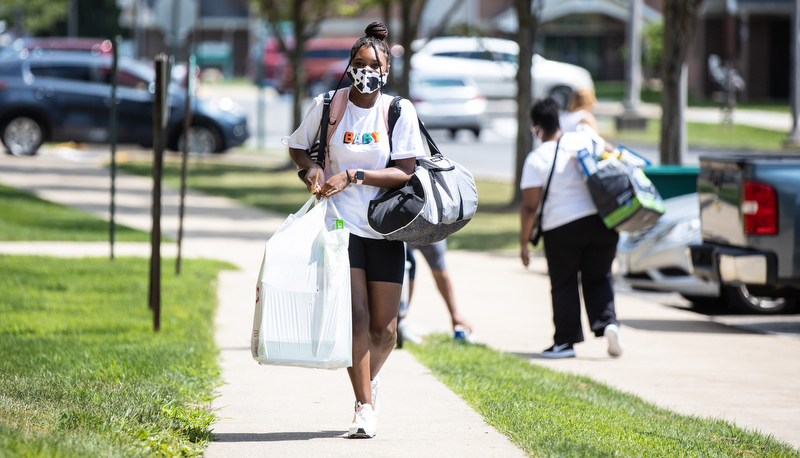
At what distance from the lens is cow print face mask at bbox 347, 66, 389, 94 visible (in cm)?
448

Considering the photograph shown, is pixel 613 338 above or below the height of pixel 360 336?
below

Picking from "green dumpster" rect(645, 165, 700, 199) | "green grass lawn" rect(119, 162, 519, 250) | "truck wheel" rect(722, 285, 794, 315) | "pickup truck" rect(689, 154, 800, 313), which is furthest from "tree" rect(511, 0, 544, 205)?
"pickup truck" rect(689, 154, 800, 313)

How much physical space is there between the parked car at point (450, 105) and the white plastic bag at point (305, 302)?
2258cm

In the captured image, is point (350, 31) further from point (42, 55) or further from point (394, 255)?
point (394, 255)

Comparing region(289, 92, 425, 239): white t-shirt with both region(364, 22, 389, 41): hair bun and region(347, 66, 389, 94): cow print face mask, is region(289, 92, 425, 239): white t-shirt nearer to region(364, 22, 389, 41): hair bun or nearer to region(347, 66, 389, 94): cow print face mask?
region(347, 66, 389, 94): cow print face mask

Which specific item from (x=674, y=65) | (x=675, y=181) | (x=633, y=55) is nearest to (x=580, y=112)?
(x=675, y=181)

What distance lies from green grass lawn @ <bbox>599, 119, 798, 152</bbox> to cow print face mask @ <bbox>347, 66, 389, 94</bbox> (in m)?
20.2

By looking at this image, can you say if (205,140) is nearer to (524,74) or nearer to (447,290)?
(524,74)

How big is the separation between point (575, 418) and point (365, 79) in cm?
193

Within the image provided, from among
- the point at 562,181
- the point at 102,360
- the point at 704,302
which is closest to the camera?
the point at 102,360

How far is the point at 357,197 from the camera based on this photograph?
4562 mm

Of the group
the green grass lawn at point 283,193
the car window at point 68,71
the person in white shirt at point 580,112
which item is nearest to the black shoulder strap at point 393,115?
the person in white shirt at point 580,112

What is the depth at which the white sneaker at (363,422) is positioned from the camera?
4.57m

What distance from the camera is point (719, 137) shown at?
26.4 metres
